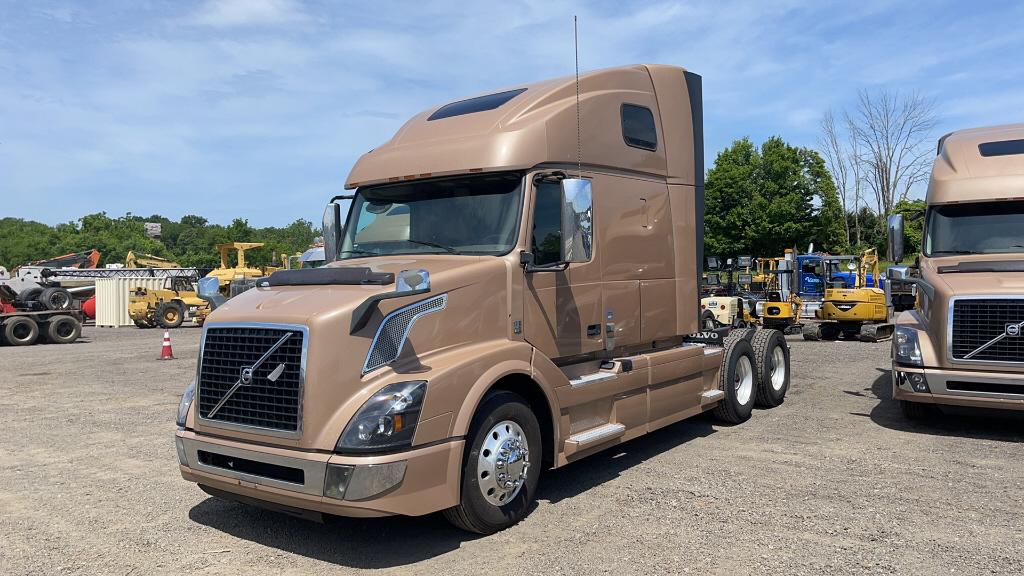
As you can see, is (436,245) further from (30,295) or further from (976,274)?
(30,295)

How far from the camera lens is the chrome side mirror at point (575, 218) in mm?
5457

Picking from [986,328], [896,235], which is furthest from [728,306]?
Answer: [986,328]

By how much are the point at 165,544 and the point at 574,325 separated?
131 inches

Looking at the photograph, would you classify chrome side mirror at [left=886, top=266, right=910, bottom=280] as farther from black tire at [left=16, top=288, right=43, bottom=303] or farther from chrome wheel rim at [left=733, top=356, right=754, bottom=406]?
black tire at [left=16, top=288, right=43, bottom=303]

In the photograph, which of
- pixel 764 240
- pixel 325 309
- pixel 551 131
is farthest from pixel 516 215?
pixel 764 240

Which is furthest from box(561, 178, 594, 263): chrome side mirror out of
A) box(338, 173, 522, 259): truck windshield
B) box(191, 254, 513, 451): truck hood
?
box(191, 254, 513, 451): truck hood

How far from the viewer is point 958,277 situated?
797cm

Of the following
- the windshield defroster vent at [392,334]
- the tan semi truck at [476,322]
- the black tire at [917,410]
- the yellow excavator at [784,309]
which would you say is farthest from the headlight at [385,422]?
the yellow excavator at [784,309]

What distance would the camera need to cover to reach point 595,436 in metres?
5.96

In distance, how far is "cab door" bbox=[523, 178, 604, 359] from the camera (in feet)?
18.6

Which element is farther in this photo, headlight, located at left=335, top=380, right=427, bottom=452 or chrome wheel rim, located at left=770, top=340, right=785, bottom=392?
chrome wheel rim, located at left=770, top=340, right=785, bottom=392

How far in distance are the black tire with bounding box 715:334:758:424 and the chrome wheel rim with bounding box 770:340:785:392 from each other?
59cm

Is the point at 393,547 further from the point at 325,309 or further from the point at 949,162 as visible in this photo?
the point at 949,162

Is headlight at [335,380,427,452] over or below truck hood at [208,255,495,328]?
below
